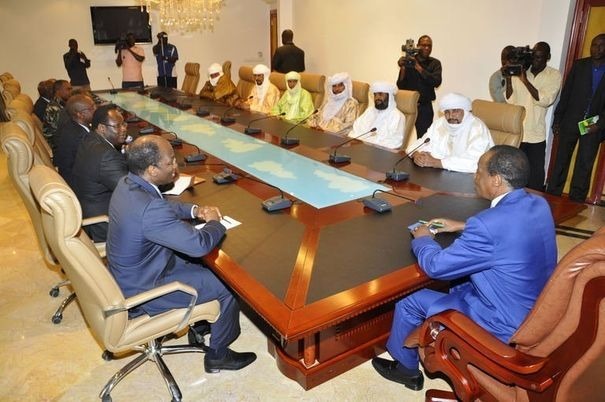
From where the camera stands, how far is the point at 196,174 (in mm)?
2664

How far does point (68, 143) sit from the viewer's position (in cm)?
287

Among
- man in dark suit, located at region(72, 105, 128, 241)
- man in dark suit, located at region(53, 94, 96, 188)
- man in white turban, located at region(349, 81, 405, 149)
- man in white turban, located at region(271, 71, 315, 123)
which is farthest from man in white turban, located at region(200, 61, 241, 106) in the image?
man in dark suit, located at region(72, 105, 128, 241)

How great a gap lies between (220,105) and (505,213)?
4309 mm

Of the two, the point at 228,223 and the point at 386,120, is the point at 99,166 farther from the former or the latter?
the point at 386,120

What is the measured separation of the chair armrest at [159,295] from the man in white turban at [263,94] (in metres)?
3.69

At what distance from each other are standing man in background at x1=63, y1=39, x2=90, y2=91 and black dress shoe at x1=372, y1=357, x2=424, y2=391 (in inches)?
252

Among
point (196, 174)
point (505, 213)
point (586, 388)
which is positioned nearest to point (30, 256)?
point (196, 174)

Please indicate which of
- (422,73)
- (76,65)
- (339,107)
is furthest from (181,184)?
(76,65)

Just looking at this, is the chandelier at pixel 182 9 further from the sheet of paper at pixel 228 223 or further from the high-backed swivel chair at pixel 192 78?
the sheet of paper at pixel 228 223

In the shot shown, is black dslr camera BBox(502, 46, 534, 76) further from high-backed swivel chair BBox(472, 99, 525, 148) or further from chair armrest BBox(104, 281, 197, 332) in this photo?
chair armrest BBox(104, 281, 197, 332)

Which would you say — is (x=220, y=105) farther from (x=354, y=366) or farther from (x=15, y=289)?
(x=354, y=366)

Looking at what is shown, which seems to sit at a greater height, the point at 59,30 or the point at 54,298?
the point at 59,30

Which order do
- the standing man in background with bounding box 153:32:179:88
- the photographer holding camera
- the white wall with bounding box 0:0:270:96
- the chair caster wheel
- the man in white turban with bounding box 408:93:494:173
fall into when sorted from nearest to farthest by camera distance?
1. the chair caster wheel
2. the man in white turban with bounding box 408:93:494:173
3. the photographer holding camera
4. the standing man in background with bounding box 153:32:179:88
5. the white wall with bounding box 0:0:270:96

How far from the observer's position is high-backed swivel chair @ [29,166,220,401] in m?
1.47
